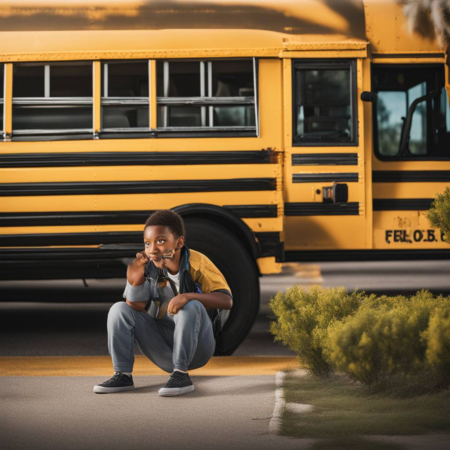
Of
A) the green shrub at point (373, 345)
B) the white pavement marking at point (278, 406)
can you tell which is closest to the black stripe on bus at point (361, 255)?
the white pavement marking at point (278, 406)

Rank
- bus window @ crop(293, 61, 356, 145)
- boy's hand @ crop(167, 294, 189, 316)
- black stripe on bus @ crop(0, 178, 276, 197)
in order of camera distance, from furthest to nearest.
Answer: bus window @ crop(293, 61, 356, 145)
black stripe on bus @ crop(0, 178, 276, 197)
boy's hand @ crop(167, 294, 189, 316)

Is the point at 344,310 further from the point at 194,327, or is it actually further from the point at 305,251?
the point at 305,251

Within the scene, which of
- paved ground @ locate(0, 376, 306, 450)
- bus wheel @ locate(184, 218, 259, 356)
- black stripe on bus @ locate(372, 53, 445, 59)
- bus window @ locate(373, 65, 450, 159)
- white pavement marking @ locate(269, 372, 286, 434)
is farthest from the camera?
bus window @ locate(373, 65, 450, 159)

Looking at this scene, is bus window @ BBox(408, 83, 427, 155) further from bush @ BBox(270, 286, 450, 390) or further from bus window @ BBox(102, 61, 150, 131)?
bush @ BBox(270, 286, 450, 390)

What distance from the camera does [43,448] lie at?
14.9 feet

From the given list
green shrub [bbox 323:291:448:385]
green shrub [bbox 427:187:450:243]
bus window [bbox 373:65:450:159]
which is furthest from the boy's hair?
bus window [bbox 373:65:450:159]

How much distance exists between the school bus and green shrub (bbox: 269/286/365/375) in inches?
62.8

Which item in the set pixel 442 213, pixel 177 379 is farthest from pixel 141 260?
pixel 442 213

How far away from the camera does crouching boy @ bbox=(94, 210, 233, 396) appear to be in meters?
5.62

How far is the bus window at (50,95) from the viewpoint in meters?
7.88

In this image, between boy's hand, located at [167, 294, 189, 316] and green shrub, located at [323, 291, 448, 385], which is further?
boy's hand, located at [167, 294, 189, 316]

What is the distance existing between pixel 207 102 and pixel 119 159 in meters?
0.84

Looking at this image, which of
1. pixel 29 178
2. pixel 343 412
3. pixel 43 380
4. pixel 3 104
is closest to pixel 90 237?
pixel 29 178

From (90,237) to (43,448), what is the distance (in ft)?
11.1
